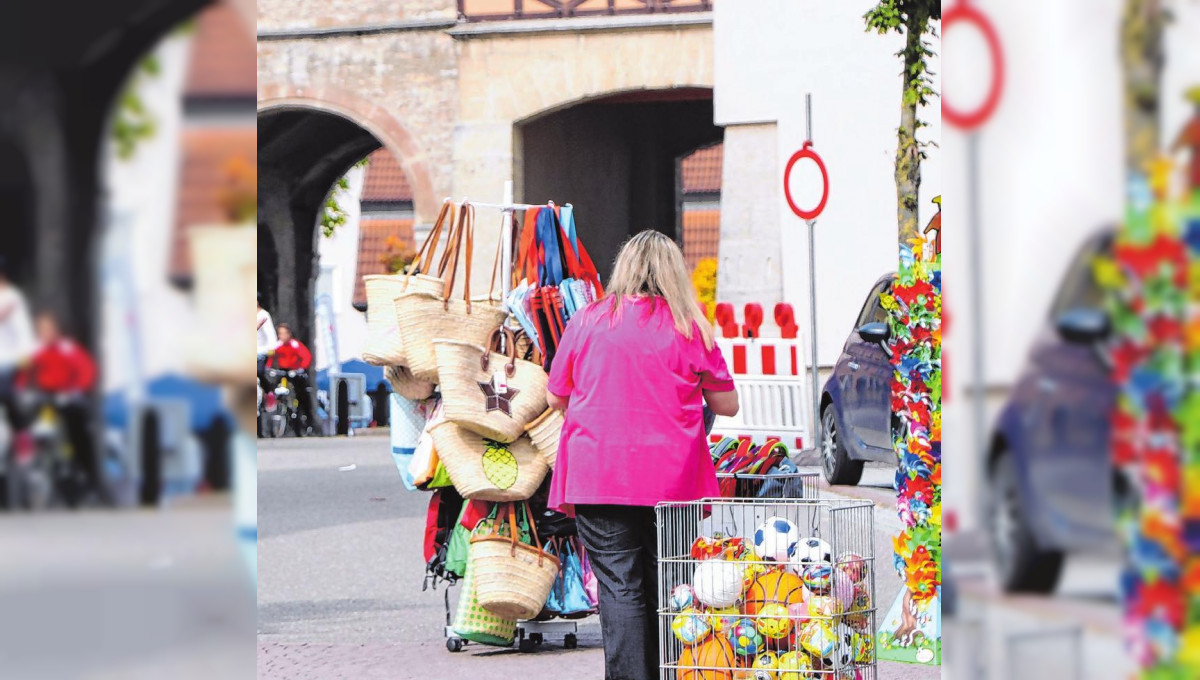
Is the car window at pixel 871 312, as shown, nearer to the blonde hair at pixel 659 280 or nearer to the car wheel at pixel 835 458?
the car wheel at pixel 835 458

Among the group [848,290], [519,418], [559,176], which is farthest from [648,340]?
[559,176]

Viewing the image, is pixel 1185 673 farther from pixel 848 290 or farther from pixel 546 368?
pixel 848 290

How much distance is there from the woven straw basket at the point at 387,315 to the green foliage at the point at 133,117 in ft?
17.2

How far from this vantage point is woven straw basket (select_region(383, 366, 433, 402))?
7.40 meters

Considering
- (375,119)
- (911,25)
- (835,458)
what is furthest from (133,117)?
(375,119)

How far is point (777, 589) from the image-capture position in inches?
203

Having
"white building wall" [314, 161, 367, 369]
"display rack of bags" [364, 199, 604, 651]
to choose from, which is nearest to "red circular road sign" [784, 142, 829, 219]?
"display rack of bags" [364, 199, 604, 651]

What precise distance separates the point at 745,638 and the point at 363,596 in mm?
4918

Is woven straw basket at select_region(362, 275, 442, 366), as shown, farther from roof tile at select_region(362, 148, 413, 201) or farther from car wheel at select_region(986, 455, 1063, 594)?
roof tile at select_region(362, 148, 413, 201)

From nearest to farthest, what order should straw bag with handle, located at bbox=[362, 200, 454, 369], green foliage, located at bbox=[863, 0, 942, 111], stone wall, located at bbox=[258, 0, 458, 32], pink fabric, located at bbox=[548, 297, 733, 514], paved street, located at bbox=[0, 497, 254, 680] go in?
paved street, located at bbox=[0, 497, 254, 680] < pink fabric, located at bbox=[548, 297, 733, 514] < straw bag with handle, located at bbox=[362, 200, 454, 369] < green foliage, located at bbox=[863, 0, 942, 111] < stone wall, located at bbox=[258, 0, 458, 32]

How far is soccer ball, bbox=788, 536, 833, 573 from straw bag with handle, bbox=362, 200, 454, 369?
2459mm

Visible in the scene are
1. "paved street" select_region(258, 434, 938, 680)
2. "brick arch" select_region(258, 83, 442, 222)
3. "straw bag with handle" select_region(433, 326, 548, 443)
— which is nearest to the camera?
"straw bag with handle" select_region(433, 326, 548, 443)

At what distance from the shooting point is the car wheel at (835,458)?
1441cm

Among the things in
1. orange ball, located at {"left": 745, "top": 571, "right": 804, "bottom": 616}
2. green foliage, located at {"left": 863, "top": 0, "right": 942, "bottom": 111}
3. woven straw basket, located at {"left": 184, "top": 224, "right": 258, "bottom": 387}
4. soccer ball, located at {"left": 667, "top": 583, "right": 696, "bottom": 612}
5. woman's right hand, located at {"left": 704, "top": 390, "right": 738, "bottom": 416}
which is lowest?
soccer ball, located at {"left": 667, "top": 583, "right": 696, "bottom": 612}
